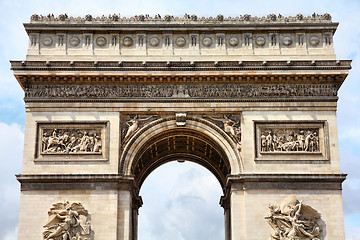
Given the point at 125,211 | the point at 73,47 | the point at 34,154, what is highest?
the point at 73,47

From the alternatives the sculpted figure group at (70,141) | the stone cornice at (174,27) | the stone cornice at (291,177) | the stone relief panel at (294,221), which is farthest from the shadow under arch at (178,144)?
the stone cornice at (174,27)

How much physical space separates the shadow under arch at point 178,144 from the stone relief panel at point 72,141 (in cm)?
128

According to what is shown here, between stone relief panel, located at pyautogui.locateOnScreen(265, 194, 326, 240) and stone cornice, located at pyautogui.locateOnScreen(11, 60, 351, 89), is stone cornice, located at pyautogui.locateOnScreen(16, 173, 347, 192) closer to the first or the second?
stone relief panel, located at pyautogui.locateOnScreen(265, 194, 326, 240)

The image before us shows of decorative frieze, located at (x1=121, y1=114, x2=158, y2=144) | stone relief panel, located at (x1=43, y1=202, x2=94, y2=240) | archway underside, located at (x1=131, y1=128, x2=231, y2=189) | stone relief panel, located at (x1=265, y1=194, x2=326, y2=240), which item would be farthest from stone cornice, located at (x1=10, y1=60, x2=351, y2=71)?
stone relief panel, located at (x1=43, y1=202, x2=94, y2=240)

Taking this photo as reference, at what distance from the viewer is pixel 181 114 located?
32625 mm

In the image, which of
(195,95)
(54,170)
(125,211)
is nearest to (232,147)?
(195,95)

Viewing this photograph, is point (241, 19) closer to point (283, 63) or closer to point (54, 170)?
point (283, 63)

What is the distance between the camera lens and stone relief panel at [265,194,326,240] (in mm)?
30484

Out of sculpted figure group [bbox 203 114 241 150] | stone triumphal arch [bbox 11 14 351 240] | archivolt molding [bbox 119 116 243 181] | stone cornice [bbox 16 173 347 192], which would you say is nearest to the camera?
→ stone triumphal arch [bbox 11 14 351 240]

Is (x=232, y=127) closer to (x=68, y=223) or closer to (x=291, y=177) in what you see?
(x=291, y=177)

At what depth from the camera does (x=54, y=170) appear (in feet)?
104

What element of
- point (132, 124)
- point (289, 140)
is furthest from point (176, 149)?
→ point (289, 140)

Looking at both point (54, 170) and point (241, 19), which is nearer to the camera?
point (54, 170)

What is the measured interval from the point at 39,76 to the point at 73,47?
2299 millimetres
